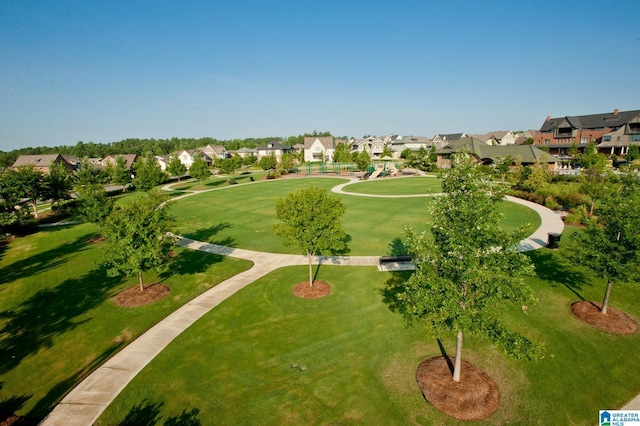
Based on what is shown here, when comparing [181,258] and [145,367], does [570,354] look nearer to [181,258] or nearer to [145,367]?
[145,367]

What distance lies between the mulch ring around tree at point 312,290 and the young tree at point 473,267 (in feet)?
25.4

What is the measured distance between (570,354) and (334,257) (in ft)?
43.9

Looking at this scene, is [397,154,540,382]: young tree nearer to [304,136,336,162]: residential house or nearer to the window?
the window

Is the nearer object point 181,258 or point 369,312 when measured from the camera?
point 369,312

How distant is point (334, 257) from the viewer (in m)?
22.0

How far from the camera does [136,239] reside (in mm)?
16328

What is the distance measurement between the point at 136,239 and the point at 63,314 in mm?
Answer: 5086

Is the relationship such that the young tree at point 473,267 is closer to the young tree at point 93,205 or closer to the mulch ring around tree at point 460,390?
the mulch ring around tree at point 460,390

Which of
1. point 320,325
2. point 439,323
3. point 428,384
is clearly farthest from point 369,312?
point 439,323

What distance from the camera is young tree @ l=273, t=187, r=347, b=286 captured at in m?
16.5

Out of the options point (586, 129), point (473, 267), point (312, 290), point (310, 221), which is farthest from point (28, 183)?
point (586, 129)

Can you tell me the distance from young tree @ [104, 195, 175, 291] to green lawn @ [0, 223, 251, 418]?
2237 mm

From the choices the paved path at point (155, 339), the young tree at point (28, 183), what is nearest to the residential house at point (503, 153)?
the paved path at point (155, 339)

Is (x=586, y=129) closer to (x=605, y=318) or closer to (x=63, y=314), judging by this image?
(x=605, y=318)
